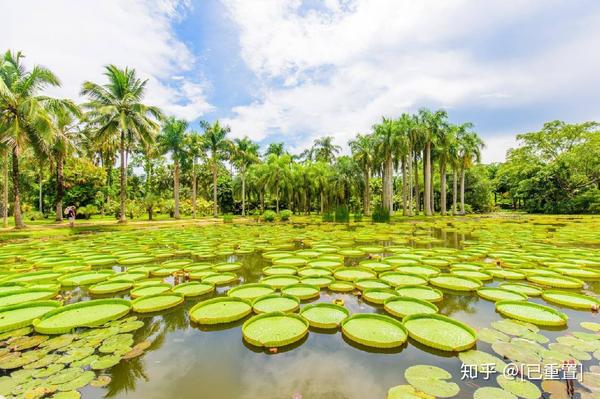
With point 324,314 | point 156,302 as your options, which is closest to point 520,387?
point 324,314

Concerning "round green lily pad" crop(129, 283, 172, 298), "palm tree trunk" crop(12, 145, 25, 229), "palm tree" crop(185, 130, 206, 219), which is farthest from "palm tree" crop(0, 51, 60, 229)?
"round green lily pad" crop(129, 283, 172, 298)

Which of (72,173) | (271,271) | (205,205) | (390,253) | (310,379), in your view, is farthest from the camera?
(205,205)

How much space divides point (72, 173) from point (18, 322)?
32.7 metres

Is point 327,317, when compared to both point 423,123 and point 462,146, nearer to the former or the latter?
point 423,123

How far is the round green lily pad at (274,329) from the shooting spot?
11.2ft

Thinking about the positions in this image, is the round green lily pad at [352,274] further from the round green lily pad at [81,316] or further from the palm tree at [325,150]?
the palm tree at [325,150]

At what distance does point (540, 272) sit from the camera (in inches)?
240

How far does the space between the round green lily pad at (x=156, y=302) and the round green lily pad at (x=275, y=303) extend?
151 centimetres

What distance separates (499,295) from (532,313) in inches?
31.3

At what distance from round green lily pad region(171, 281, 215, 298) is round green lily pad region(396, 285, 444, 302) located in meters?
3.83

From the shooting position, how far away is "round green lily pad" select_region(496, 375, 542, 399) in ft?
7.83

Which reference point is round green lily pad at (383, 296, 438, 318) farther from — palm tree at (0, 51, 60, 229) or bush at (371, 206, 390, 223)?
palm tree at (0, 51, 60, 229)

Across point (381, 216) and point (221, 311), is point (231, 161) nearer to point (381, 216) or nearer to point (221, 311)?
point (381, 216)

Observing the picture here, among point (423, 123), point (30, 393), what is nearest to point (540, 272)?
point (30, 393)
